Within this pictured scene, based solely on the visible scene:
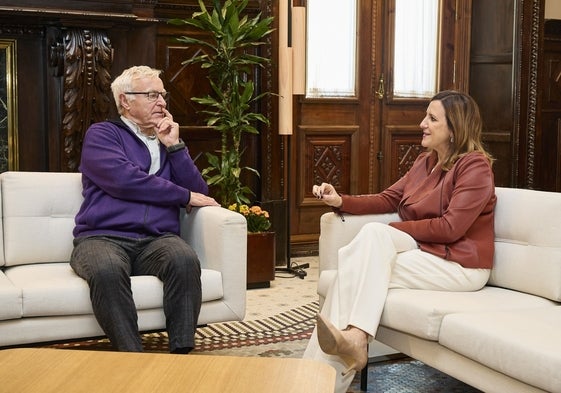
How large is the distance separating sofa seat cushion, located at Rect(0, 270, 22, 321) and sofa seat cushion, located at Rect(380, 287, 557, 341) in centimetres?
124

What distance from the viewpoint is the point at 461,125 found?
3287 millimetres

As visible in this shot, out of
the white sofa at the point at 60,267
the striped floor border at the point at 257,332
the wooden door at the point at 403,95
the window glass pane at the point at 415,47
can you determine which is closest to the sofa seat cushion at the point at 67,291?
the white sofa at the point at 60,267

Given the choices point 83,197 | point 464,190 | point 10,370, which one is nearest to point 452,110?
point 464,190

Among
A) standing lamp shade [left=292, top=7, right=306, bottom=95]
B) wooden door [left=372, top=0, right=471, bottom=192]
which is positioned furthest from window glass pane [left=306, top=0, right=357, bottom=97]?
standing lamp shade [left=292, top=7, right=306, bottom=95]

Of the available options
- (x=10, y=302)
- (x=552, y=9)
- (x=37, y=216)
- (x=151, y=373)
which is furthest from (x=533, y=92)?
(x=151, y=373)

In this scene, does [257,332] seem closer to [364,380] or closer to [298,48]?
[364,380]

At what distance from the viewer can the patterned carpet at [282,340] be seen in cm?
321

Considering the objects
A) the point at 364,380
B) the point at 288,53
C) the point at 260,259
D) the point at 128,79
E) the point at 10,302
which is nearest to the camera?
the point at 10,302

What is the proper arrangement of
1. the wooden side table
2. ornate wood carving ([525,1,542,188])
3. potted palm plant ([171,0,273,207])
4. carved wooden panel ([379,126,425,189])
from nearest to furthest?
the wooden side table
potted palm plant ([171,0,273,207])
ornate wood carving ([525,1,542,188])
carved wooden panel ([379,126,425,189])

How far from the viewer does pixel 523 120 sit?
6.21m

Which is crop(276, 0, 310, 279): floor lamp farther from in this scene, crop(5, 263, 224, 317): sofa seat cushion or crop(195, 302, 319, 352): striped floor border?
crop(5, 263, 224, 317): sofa seat cushion

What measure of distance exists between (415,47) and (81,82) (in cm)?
270

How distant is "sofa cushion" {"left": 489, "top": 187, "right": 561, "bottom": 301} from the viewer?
2.93 metres

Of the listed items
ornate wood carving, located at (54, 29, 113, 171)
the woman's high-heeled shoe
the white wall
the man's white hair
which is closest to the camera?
the woman's high-heeled shoe
